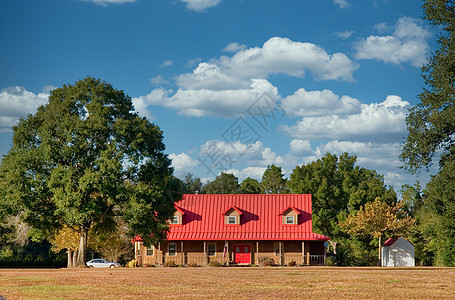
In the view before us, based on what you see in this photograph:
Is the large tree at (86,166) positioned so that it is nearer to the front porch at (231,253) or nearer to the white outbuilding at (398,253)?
the front porch at (231,253)

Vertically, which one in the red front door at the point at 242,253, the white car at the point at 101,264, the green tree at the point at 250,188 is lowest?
the white car at the point at 101,264

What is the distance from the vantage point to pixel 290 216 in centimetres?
6200

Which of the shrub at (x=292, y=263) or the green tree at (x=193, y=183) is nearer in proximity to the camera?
the shrub at (x=292, y=263)

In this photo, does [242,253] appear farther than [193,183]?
No

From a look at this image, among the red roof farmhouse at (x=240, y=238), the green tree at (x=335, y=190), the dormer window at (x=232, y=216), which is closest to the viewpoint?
the red roof farmhouse at (x=240, y=238)

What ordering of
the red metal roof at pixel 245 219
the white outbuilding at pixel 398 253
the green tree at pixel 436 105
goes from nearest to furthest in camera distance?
the green tree at pixel 436 105, the red metal roof at pixel 245 219, the white outbuilding at pixel 398 253

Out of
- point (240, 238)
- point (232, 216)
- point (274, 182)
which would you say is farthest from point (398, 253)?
Answer: point (274, 182)

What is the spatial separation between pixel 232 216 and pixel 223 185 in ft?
186

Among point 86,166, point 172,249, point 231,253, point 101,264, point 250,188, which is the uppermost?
point 250,188

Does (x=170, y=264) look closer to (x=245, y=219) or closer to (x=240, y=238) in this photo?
(x=240, y=238)

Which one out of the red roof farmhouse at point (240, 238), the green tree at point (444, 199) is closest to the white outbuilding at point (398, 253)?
the red roof farmhouse at point (240, 238)

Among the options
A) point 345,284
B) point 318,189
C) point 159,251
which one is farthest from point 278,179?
point 345,284

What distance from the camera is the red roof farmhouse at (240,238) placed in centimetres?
6006

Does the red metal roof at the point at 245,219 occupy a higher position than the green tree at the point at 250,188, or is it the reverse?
the green tree at the point at 250,188
